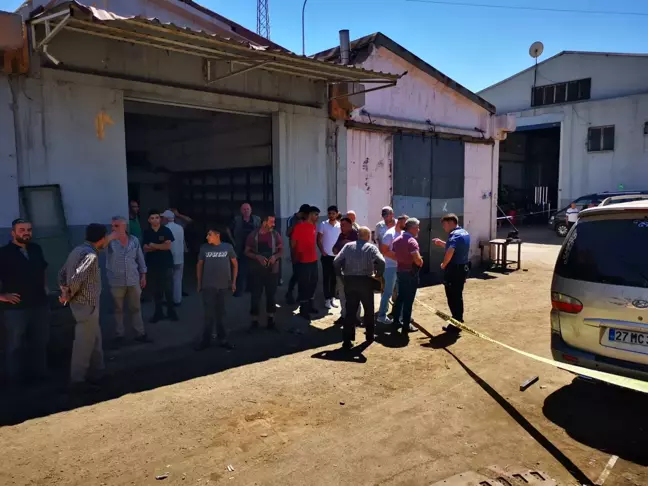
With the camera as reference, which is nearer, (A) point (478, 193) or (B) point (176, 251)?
(B) point (176, 251)

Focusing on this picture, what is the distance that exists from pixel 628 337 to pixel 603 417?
Answer: 85 cm

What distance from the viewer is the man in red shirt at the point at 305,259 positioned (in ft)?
26.3

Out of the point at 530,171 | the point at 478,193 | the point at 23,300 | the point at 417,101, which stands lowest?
the point at 23,300

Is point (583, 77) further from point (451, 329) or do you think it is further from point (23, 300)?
point (23, 300)

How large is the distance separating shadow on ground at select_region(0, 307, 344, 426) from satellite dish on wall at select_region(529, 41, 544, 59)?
2422 cm

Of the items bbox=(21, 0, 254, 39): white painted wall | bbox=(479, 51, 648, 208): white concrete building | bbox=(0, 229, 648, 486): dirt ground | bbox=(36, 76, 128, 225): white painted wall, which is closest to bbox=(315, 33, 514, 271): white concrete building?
bbox=(21, 0, 254, 39): white painted wall

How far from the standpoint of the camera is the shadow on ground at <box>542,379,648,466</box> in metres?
4.08

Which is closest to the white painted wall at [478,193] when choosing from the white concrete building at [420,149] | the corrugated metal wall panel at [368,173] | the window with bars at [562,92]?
the white concrete building at [420,149]

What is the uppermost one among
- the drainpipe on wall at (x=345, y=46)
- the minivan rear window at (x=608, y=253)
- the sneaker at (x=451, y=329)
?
the drainpipe on wall at (x=345, y=46)

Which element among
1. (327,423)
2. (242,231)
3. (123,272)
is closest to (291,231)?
(242,231)

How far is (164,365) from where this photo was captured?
5.95 metres

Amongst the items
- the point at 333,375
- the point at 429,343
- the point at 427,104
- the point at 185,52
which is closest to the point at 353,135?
the point at 427,104

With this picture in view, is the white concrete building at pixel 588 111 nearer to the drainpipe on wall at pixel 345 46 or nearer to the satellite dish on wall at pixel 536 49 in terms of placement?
the satellite dish on wall at pixel 536 49

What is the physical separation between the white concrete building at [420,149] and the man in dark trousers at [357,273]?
3.79 meters
